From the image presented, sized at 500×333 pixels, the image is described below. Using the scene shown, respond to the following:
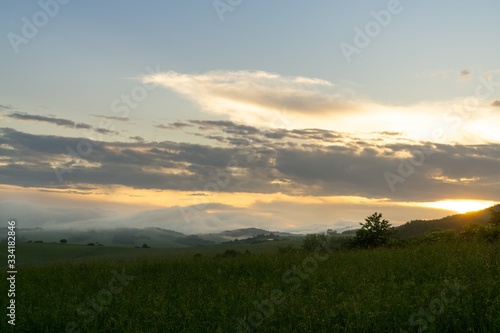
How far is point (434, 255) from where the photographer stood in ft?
63.8

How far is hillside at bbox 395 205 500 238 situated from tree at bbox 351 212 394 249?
1250 cm

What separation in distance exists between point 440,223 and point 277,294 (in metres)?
30.8

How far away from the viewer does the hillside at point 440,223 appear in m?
39.8

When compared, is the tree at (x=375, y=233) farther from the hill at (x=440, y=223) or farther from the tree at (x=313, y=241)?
the hill at (x=440, y=223)

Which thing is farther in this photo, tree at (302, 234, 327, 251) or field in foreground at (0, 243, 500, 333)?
tree at (302, 234, 327, 251)

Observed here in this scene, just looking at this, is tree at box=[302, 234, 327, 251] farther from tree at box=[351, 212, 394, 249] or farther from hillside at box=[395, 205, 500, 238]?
hillside at box=[395, 205, 500, 238]

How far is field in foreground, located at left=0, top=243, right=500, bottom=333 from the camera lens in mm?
10938

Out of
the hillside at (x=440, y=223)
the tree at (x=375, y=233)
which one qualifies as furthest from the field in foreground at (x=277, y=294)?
the hillside at (x=440, y=223)

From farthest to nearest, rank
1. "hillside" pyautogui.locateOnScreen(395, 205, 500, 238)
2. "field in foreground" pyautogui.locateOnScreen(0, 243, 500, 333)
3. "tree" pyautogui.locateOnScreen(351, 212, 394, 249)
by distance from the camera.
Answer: "hillside" pyautogui.locateOnScreen(395, 205, 500, 238)
"tree" pyautogui.locateOnScreen(351, 212, 394, 249)
"field in foreground" pyautogui.locateOnScreen(0, 243, 500, 333)

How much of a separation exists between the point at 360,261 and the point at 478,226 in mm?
10006

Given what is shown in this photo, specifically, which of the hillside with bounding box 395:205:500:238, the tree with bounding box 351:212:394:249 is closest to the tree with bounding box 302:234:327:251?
the tree with bounding box 351:212:394:249

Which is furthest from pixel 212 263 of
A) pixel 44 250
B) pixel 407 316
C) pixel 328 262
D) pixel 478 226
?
pixel 44 250

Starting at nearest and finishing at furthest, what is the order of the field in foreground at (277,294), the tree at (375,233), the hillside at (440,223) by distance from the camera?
the field in foreground at (277,294) < the tree at (375,233) < the hillside at (440,223)

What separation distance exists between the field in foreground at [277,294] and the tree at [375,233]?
5.96 metres
